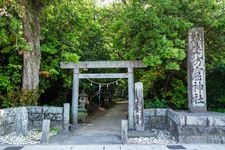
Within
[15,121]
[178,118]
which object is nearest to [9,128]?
[15,121]

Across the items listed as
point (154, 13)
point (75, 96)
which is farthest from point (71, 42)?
point (154, 13)

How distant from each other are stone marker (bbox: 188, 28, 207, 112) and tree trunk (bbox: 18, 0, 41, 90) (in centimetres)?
706

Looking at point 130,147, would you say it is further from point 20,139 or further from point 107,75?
point 107,75

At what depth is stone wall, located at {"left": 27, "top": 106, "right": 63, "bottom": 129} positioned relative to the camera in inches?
526

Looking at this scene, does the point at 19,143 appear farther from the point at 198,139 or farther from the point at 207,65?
the point at 207,65

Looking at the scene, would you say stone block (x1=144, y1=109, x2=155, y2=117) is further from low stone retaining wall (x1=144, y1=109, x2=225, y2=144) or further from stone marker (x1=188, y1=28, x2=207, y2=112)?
low stone retaining wall (x1=144, y1=109, x2=225, y2=144)

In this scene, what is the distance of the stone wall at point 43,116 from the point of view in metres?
13.4

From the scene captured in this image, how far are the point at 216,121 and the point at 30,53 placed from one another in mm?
8760

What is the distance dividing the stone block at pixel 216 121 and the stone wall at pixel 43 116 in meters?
6.50

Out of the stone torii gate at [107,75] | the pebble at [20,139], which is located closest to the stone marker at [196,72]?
the stone torii gate at [107,75]

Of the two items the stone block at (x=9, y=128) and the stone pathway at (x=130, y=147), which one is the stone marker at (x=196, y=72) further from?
the stone block at (x=9, y=128)

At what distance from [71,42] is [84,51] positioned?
85.6 inches

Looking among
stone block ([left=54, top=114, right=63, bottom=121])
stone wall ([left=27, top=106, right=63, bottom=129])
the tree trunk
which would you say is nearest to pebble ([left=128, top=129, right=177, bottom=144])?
stone block ([left=54, top=114, right=63, bottom=121])

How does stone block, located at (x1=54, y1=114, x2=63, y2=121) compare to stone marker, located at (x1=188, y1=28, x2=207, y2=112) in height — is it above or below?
below
